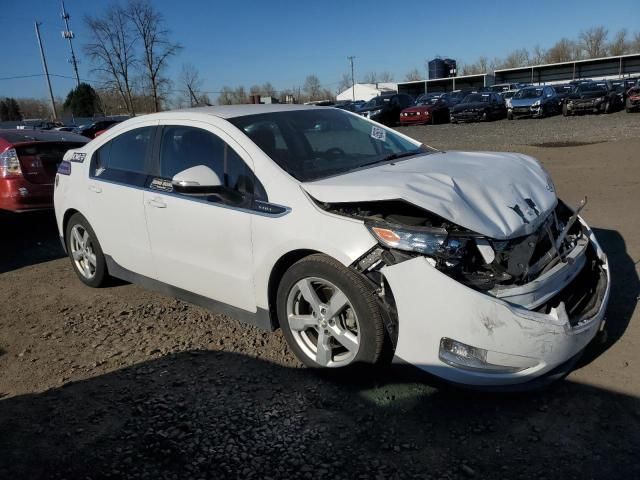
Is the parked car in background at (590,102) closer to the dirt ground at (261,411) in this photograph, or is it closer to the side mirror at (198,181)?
the dirt ground at (261,411)

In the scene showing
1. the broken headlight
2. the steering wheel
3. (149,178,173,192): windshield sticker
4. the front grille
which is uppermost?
the steering wheel

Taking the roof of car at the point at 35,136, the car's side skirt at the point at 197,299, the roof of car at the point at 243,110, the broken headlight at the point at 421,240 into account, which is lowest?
the car's side skirt at the point at 197,299

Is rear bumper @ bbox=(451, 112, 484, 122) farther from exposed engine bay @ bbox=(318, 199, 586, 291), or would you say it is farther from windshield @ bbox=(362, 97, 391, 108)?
exposed engine bay @ bbox=(318, 199, 586, 291)

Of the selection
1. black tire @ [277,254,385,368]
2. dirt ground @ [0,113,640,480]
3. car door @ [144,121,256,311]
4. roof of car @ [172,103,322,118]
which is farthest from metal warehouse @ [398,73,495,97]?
black tire @ [277,254,385,368]

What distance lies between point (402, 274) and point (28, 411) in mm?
2351

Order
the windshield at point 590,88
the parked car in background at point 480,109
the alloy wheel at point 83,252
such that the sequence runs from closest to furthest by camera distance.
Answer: the alloy wheel at point 83,252 → the windshield at point 590,88 → the parked car in background at point 480,109

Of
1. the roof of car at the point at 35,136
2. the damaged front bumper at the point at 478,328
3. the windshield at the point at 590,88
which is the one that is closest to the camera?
the damaged front bumper at the point at 478,328

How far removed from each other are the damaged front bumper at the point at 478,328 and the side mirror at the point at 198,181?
1352 mm

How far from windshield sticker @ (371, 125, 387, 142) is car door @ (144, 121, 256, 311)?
4.28 feet

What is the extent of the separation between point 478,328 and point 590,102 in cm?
2618

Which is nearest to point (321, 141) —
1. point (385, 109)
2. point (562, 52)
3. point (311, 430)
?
point (311, 430)

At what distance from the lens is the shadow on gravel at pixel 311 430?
2.51 meters

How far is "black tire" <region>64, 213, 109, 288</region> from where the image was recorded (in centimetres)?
486

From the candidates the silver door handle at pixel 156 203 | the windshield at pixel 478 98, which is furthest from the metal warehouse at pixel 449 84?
the silver door handle at pixel 156 203
